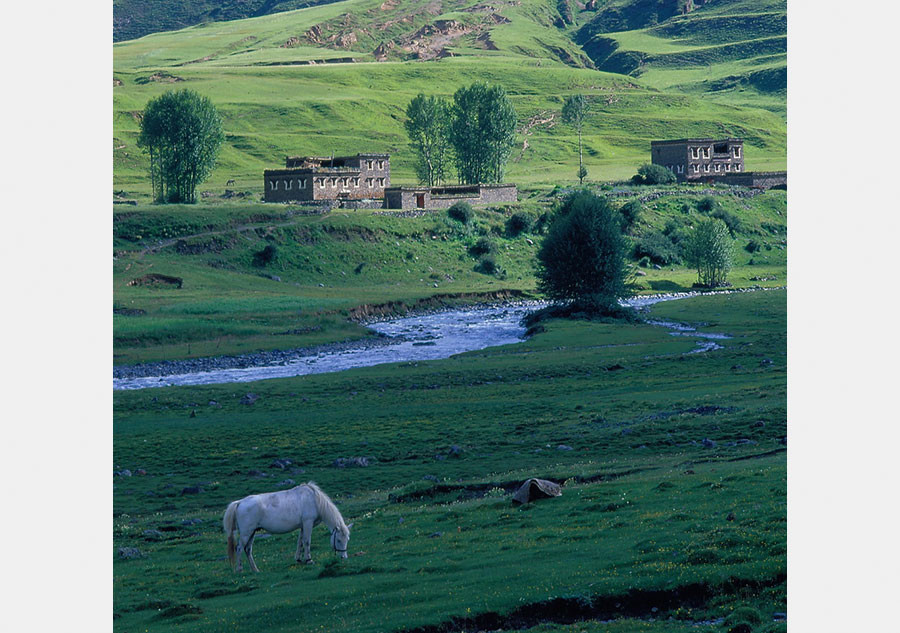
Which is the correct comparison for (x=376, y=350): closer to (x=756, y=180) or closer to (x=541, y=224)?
(x=541, y=224)

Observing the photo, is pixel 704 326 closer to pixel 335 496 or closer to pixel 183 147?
pixel 335 496

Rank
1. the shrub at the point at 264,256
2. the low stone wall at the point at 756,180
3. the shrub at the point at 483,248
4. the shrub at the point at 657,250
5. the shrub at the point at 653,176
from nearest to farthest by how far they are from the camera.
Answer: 1. the shrub at the point at 264,256
2. the shrub at the point at 483,248
3. the shrub at the point at 657,250
4. the low stone wall at the point at 756,180
5. the shrub at the point at 653,176

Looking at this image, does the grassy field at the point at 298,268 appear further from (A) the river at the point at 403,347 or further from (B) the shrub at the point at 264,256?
(A) the river at the point at 403,347

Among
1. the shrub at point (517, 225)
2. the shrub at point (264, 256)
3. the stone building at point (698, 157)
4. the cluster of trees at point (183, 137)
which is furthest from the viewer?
the stone building at point (698, 157)

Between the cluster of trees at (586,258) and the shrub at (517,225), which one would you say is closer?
the cluster of trees at (586,258)

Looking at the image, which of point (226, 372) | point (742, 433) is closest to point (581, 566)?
point (742, 433)

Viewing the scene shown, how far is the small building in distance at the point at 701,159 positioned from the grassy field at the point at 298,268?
93.9 feet

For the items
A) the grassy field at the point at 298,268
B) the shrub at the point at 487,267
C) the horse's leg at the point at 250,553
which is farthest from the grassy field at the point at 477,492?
the shrub at the point at 487,267

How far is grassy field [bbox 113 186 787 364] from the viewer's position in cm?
8112

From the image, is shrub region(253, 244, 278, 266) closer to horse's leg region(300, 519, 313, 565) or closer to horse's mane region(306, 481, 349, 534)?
horse's leg region(300, 519, 313, 565)

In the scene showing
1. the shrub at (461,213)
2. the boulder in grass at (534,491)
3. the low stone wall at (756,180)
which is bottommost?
the boulder in grass at (534,491)

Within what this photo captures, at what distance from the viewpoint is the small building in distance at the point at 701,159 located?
546 feet

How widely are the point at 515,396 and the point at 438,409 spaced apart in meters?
5.10

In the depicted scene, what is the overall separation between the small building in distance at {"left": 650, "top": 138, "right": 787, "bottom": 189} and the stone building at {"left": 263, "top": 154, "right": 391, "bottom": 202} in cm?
4648
